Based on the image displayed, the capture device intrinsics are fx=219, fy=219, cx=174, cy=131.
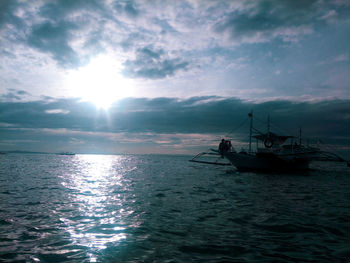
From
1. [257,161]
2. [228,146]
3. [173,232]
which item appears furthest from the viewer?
[228,146]

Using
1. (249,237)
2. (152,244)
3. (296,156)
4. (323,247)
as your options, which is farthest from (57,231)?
(296,156)

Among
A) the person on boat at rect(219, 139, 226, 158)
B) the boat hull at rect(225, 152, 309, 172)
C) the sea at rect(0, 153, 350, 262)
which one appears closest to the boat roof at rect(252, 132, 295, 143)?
the boat hull at rect(225, 152, 309, 172)

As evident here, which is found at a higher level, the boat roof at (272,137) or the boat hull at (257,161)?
the boat roof at (272,137)

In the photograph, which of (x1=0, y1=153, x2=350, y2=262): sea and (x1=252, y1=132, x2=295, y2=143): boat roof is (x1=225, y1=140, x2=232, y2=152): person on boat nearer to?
(x1=252, y1=132, x2=295, y2=143): boat roof

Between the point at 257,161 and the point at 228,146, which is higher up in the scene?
the point at 228,146

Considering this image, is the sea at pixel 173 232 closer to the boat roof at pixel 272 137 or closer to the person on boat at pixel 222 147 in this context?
the person on boat at pixel 222 147

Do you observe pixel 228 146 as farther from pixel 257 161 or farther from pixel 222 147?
pixel 257 161

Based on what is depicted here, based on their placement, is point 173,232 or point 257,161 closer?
point 173,232

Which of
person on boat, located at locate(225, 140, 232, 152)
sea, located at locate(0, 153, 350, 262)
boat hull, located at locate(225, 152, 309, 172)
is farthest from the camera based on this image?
person on boat, located at locate(225, 140, 232, 152)

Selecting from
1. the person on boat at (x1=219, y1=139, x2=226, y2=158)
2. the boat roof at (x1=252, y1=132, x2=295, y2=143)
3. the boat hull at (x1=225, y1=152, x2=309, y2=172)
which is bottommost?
the boat hull at (x1=225, y1=152, x2=309, y2=172)

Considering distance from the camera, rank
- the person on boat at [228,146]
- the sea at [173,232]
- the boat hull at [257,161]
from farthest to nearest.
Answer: the person on boat at [228,146] → the boat hull at [257,161] → the sea at [173,232]

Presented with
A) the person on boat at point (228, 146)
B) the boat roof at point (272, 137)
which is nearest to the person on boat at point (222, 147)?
the person on boat at point (228, 146)

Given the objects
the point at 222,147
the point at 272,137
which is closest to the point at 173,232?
the point at 222,147

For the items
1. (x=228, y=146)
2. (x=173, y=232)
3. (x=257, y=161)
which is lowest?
(x=257, y=161)
